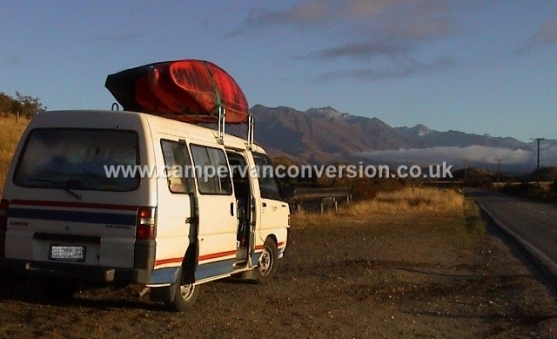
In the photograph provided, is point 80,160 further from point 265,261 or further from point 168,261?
point 265,261

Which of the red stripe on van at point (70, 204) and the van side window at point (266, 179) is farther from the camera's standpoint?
the van side window at point (266, 179)

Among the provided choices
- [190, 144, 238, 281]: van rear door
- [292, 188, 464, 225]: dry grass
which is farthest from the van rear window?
[292, 188, 464, 225]: dry grass

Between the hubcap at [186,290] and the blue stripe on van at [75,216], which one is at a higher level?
the blue stripe on van at [75,216]

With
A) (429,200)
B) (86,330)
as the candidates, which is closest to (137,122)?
(86,330)

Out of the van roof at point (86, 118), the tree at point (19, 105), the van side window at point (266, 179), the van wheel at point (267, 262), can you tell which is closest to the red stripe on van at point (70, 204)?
the van roof at point (86, 118)

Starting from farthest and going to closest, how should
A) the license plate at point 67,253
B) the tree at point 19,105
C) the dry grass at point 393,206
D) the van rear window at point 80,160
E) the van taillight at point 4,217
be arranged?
1. the tree at point 19,105
2. the dry grass at point 393,206
3. the van taillight at point 4,217
4. the van rear window at point 80,160
5. the license plate at point 67,253

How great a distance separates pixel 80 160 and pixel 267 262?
14.1 ft

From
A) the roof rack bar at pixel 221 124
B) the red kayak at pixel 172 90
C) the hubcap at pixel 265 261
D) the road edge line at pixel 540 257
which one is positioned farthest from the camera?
the road edge line at pixel 540 257

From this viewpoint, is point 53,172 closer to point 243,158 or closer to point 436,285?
point 243,158

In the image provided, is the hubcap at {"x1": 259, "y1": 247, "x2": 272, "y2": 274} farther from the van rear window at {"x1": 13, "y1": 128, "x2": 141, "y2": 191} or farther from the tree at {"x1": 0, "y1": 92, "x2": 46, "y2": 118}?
the tree at {"x1": 0, "y1": 92, "x2": 46, "y2": 118}

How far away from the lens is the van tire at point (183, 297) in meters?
8.76

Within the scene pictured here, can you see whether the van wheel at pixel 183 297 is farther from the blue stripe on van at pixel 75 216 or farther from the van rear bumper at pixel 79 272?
the blue stripe on van at pixel 75 216

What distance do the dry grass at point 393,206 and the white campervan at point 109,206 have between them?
1623 centimetres

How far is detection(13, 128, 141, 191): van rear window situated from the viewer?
8211mm
